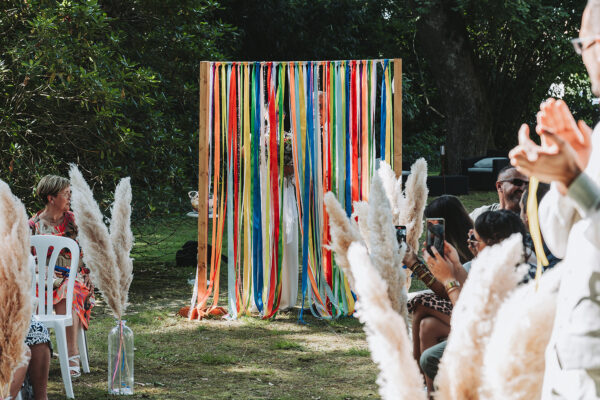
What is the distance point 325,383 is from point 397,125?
2.36 metres

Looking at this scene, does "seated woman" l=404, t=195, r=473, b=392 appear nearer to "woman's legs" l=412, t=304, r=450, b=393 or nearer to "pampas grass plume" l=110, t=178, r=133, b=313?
"woman's legs" l=412, t=304, r=450, b=393

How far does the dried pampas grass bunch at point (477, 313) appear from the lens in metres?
0.92

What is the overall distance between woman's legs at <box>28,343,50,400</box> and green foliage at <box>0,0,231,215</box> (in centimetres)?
308

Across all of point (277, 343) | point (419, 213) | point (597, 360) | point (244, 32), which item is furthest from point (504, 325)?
point (244, 32)

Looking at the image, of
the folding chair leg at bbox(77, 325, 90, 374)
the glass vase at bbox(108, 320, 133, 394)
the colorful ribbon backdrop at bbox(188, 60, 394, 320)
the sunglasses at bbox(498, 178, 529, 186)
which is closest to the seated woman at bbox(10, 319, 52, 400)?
the glass vase at bbox(108, 320, 133, 394)

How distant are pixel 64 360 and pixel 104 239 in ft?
5.26

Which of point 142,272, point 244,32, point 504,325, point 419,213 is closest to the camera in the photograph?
point 504,325

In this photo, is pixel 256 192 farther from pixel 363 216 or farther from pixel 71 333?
pixel 363 216

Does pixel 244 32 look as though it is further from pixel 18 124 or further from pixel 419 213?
pixel 419 213

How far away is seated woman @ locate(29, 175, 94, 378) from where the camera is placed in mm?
5176

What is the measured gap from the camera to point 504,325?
877 mm

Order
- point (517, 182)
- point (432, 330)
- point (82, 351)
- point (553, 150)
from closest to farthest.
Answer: point (553, 150)
point (432, 330)
point (517, 182)
point (82, 351)

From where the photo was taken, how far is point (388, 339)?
3.12 ft

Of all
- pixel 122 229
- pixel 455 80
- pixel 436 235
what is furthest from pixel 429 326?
pixel 455 80
